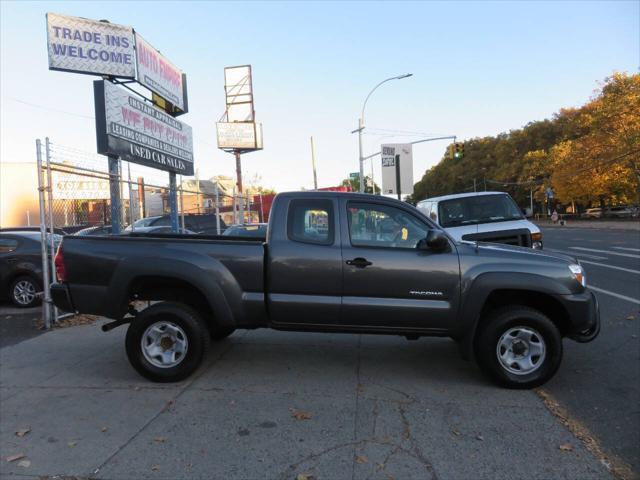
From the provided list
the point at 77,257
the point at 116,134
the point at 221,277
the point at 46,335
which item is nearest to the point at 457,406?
the point at 221,277

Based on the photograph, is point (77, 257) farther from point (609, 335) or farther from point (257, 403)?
point (609, 335)

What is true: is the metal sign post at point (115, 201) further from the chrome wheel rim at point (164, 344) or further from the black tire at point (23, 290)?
the chrome wheel rim at point (164, 344)

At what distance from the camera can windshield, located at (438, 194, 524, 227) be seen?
33.7ft

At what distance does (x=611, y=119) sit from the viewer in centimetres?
3628

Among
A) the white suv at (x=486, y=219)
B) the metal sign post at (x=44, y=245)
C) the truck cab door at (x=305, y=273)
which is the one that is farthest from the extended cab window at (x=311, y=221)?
the white suv at (x=486, y=219)

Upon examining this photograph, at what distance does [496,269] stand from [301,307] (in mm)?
1873

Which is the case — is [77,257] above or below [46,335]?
above

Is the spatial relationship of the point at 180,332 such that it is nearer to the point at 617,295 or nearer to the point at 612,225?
the point at 617,295

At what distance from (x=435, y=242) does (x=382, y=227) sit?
22.1 inches

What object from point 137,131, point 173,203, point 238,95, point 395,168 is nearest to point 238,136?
point 238,95

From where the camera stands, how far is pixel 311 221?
4.93 metres

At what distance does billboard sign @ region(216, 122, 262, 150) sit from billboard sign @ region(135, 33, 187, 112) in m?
21.3

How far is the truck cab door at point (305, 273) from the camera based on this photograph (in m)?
4.74

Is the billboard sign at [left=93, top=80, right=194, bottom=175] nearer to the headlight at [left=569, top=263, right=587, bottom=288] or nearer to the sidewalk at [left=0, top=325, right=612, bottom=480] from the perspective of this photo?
the sidewalk at [left=0, top=325, right=612, bottom=480]
